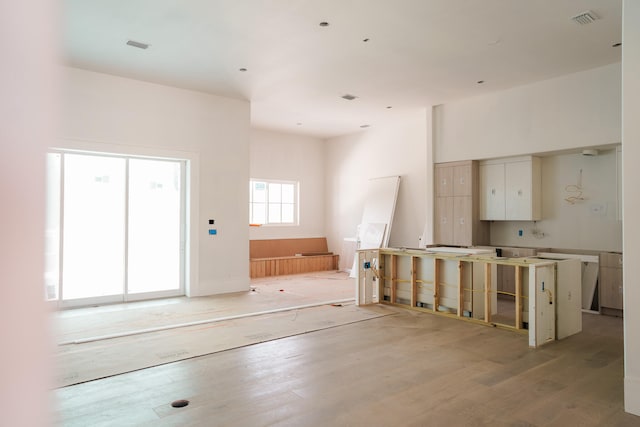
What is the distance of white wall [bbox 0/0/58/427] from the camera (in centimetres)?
36

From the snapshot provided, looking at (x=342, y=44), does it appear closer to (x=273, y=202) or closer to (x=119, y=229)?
(x=119, y=229)

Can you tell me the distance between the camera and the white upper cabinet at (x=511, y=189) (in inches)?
271

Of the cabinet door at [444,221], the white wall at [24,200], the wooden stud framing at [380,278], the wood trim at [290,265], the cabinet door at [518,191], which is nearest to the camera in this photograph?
the white wall at [24,200]

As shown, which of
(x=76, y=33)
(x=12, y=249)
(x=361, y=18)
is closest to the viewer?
(x=12, y=249)

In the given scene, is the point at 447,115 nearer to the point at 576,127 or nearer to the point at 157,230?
the point at 576,127

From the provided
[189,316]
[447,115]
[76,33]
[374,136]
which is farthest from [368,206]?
[76,33]

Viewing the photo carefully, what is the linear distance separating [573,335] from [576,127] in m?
3.09

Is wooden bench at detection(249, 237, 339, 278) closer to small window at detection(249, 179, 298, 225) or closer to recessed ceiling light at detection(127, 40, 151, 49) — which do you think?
small window at detection(249, 179, 298, 225)

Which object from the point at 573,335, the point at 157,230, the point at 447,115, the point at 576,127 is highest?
the point at 447,115

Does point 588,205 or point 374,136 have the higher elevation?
point 374,136

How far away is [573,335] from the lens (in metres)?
4.88

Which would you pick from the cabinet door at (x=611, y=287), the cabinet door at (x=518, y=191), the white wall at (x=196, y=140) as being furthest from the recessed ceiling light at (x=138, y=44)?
the cabinet door at (x=611, y=287)

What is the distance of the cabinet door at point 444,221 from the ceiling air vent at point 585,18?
365 cm

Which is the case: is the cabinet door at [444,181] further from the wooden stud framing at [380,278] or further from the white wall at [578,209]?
the wooden stud framing at [380,278]
